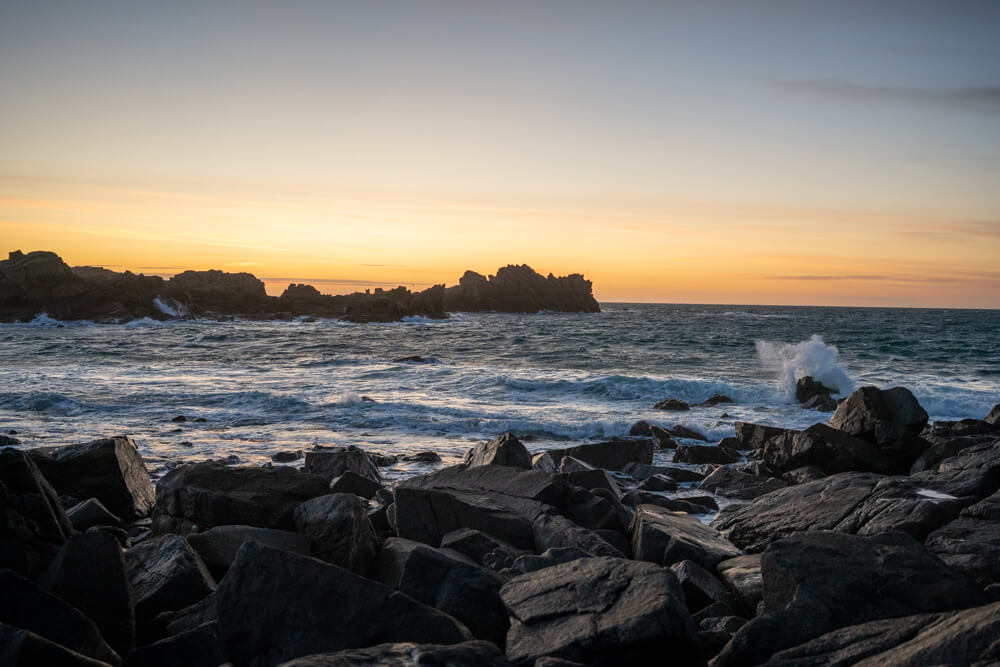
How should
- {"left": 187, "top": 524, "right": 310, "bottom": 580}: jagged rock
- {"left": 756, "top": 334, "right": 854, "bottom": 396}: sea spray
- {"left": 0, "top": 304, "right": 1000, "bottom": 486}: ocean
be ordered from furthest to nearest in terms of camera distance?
1. {"left": 756, "top": 334, "right": 854, "bottom": 396}: sea spray
2. {"left": 0, "top": 304, "right": 1000, "bottom": 486}: ocean
3. {"left": 187, "top": 524, "right": 310, "bottom": 580}: jagged rock

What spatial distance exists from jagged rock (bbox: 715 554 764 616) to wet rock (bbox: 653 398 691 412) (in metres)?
15.7

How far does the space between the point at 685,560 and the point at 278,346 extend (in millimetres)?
41115

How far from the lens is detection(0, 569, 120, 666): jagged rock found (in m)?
3.86

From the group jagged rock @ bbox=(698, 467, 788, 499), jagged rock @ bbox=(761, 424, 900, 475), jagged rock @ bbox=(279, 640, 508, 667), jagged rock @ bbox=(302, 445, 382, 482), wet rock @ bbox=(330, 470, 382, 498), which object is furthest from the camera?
jagged rock @ bbox=(761, 424, 900, 475)

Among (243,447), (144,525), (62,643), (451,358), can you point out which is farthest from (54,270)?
(62,643)

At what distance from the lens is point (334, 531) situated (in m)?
5.77

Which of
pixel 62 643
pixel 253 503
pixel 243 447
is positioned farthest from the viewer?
pixel 243 447

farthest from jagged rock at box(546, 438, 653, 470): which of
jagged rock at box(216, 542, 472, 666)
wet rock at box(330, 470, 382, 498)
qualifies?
jagged rock at box(216, 542, 472, 666)

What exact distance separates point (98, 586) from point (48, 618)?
2.27ft

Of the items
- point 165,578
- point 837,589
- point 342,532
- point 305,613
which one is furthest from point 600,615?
point 165,578

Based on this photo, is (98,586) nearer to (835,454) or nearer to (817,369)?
(835,454)

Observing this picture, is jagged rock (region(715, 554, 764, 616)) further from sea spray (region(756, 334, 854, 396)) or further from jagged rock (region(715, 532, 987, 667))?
sea spray (region(756, 334, 854, 396))

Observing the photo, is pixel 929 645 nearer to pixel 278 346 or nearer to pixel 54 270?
pixel 278 346

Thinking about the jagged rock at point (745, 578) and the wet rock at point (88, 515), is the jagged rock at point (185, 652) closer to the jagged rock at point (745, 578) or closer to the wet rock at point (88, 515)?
the jagged rock at point (745, 578)
